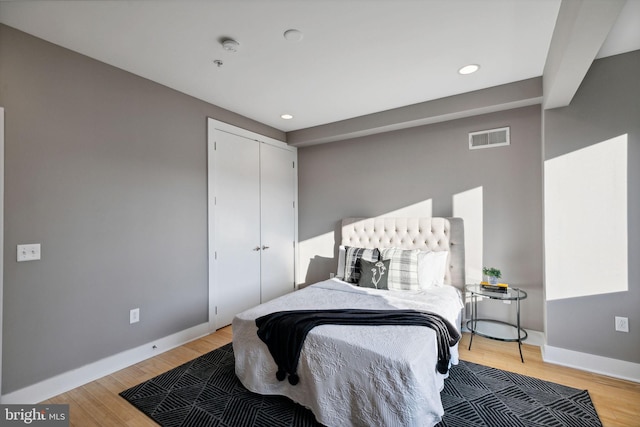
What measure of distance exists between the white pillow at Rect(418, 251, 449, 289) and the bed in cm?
18

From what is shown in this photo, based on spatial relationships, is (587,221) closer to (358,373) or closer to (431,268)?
(431,268)

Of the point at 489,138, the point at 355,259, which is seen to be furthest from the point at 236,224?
the point at 489,138

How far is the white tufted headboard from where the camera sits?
132 inches

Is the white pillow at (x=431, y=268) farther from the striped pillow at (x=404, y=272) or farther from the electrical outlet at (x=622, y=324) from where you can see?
the electrical outlet at (x=622, y=324)

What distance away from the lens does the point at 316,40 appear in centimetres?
223

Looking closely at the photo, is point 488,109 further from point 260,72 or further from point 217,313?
point 217,313

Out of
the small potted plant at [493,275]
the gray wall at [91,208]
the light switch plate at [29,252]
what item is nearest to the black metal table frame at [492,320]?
the small potted plant at [493,275]

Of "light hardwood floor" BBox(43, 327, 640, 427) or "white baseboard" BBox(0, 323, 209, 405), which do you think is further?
"white baseboard" BBox(0, 323, 209, 405)

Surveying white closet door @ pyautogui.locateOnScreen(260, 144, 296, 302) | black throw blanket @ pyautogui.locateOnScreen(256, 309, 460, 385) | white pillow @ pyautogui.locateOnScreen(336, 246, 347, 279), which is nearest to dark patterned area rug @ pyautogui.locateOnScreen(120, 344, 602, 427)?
black throw blanket @ pyautogui.locateOnScreen(256, 309, 460, 385)

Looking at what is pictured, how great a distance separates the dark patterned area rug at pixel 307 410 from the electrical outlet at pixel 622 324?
64 centimetres

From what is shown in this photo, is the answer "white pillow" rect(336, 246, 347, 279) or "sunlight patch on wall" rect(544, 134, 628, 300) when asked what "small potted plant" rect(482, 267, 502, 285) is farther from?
"white pillow" rect(336, 246, 347, 279)

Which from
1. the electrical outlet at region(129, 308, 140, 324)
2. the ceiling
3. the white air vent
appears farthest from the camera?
the white air vent

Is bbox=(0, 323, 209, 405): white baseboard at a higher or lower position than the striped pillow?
lower

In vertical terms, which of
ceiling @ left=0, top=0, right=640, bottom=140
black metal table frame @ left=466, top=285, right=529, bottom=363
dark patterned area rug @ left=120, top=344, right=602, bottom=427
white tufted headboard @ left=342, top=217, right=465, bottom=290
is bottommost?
dark patterned area rug @ left=120, top=344, right=602, bottom=427
